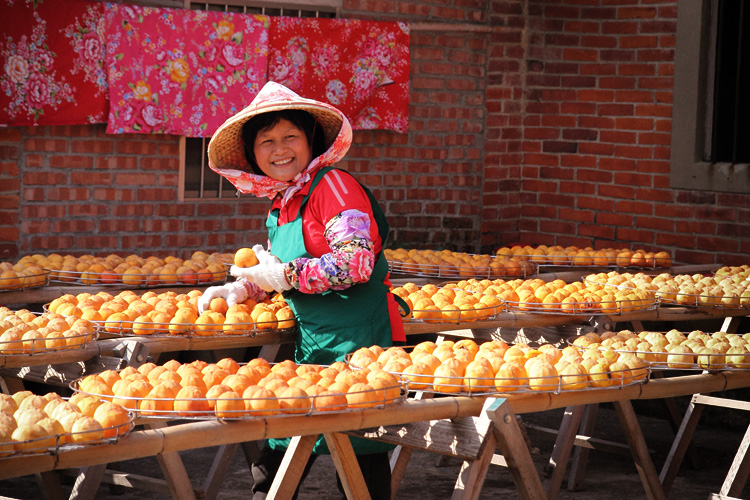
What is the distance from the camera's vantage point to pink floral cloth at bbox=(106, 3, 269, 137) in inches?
242

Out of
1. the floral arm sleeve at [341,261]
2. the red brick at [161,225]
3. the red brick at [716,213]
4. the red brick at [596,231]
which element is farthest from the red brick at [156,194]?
the red brick at [716,213]

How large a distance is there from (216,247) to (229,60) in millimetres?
1214

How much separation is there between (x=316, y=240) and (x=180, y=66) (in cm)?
279

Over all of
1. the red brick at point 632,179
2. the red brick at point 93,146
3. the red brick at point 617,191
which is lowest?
the red brick at point 617,191

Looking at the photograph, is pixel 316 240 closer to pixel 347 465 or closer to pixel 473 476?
pixel 347 465

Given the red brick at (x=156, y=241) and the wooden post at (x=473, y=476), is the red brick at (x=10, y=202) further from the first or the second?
the wooden post at (x=473, y=476)

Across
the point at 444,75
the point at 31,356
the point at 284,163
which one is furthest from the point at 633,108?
the point at 31,356

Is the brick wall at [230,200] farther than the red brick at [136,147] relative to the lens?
No

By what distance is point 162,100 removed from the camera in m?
6.35

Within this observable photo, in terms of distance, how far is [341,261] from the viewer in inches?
149

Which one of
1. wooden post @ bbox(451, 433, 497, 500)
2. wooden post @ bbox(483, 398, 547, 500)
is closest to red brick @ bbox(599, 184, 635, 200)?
wooden post @ bbox(483, 398, 547, 500)

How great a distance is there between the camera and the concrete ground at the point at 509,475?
17.5ft

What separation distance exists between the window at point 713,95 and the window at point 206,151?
2.41 meters

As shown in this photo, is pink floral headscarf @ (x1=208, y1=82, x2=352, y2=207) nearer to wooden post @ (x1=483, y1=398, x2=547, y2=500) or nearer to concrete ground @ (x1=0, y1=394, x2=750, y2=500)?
wooden post @ (x1=483, y1=398, x2=547, y2=500)
